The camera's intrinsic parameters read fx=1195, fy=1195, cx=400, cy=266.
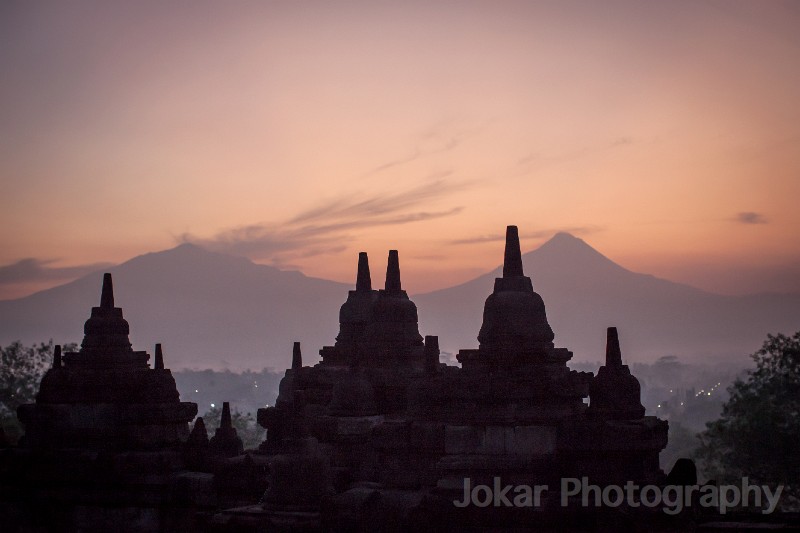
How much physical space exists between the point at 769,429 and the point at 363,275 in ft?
Answer: 56.7

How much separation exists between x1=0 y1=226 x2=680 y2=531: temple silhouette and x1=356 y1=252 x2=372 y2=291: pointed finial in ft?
0.15

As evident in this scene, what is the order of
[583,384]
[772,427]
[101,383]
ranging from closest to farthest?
[583,384]
[101,383]
[772,427]

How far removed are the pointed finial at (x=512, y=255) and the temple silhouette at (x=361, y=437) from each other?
1.5 inches

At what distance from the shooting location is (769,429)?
3847 centimetres

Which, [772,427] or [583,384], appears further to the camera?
[772,427]

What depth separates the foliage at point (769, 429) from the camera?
37969mm

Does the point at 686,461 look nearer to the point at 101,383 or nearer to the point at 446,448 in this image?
the point at 446,448

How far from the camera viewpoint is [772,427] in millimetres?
Result: 38469

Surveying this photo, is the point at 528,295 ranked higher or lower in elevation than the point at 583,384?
higher

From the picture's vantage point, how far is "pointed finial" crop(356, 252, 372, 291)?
2755 cm

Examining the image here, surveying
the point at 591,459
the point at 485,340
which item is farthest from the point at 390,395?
the point at 591,459

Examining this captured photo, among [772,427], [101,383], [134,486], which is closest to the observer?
[134,486]

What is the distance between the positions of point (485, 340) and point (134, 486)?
8173 millimetres

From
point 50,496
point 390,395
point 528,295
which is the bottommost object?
point 50,496
